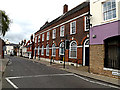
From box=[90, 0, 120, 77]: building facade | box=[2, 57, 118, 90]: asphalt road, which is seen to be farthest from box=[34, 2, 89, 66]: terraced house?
box=[2, 57, 118, 90]: asphalt road

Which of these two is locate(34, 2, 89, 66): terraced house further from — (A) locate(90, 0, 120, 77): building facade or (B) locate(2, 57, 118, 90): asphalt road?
(B) locate(2, 57, 118, 90): asphalt road

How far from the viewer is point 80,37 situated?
16.2 m

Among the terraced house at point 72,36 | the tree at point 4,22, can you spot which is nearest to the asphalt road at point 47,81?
the terraced house at point 72,36

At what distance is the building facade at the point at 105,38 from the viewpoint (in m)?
8.95

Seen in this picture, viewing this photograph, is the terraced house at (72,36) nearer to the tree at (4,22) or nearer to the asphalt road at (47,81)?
the asphalt road at (47,81)

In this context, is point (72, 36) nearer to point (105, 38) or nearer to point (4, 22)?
point (105, 38)

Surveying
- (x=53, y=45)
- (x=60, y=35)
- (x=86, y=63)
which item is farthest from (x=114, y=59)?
(x=53, y=45)

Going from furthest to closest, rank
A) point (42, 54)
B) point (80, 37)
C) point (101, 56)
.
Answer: point (42, 54), point (80, 37), point (101, 56)

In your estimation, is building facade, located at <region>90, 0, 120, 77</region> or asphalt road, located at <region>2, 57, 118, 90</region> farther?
building facade, located at <region>90, 0, 120, 77</region>

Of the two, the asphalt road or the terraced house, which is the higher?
the terraced house

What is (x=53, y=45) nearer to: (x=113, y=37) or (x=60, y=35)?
(x=60, y=35)

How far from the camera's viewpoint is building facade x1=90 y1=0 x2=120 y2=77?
8.95 meters

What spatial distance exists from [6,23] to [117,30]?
1587 centimetres

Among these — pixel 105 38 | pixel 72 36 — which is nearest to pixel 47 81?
pixel 105 38
